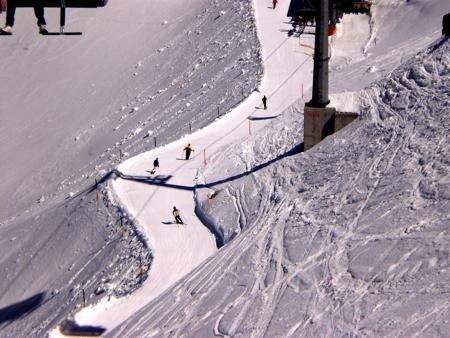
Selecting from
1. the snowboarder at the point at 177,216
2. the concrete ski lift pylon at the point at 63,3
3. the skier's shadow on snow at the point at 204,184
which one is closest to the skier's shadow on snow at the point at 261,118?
the skier's shadow on snow at the point at 204,184

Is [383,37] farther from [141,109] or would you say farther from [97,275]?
[97,275]

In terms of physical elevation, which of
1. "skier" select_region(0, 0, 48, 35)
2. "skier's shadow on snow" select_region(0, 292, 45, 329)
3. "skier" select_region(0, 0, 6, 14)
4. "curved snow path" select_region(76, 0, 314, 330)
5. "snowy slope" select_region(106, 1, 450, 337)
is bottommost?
"skier's shadow on snow" select_region(0, 292, 45, 329)

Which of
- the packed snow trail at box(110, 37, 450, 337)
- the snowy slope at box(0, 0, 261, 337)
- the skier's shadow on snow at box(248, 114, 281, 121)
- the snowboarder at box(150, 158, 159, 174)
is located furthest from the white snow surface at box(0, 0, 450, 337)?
the snowy slope at box(0, 0, 261, 337)

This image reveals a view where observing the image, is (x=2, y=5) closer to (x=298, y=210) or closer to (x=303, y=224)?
(x=303, y=224)

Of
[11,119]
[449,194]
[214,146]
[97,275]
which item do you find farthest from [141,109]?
[449,194]

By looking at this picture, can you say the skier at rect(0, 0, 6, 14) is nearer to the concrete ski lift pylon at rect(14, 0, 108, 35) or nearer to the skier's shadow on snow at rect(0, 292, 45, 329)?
the concrete ski lift pylon at rect(14, 0, 108, 35)

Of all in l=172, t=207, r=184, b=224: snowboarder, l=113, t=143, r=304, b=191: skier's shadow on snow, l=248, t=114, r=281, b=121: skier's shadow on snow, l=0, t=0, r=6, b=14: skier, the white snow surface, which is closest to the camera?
l=0, t=0, r=6, b=14: skier

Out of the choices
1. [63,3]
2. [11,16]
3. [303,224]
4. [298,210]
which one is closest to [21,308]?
[298,210]
